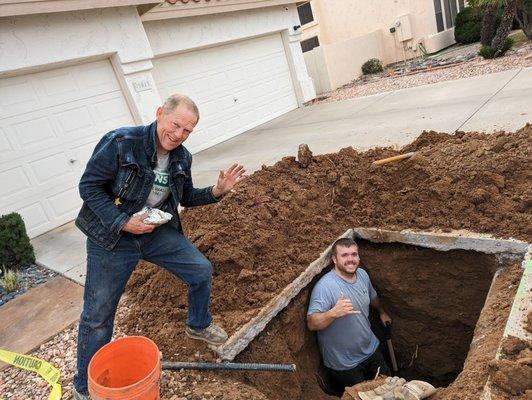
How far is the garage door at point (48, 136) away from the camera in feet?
19.2

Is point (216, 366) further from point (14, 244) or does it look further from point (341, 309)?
point (14, 244)

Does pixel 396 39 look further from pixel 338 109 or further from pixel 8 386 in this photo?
pixel 8 386

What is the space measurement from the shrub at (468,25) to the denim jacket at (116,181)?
1855 cm

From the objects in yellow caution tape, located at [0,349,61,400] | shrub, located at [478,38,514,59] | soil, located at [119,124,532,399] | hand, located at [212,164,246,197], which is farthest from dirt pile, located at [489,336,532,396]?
shrub, located at [478,38,514,59]

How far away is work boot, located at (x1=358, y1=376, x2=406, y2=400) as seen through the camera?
2.70 meters

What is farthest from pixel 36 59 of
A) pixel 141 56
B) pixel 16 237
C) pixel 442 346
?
pixel 442 346

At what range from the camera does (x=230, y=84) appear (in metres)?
10.0

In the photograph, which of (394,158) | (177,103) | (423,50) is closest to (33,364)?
(177,103)

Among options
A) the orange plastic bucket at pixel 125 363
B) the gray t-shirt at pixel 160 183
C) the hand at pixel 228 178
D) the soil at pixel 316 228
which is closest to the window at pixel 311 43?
the soil at pixel 316 228

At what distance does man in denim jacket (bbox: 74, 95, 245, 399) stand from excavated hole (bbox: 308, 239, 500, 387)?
2.12 meters

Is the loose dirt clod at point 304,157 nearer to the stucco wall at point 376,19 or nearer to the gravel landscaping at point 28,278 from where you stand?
the gravel landscaping at point 28,278

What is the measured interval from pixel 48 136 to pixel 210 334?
511cm

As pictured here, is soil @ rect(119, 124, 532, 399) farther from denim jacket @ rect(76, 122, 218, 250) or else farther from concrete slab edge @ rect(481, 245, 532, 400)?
denim jacket @ rect(76, 122, 218, 250)

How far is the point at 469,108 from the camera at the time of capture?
646cm
